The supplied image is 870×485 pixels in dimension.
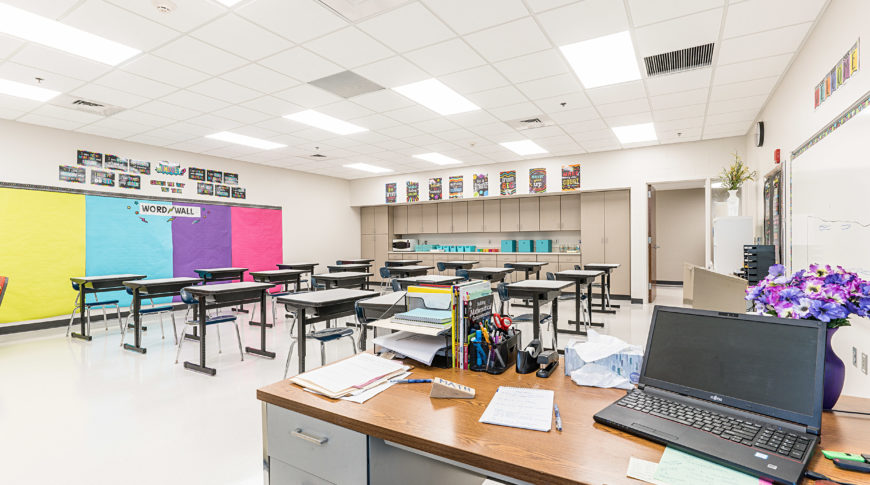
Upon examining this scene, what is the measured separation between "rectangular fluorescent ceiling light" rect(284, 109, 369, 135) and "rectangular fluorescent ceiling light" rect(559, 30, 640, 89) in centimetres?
342

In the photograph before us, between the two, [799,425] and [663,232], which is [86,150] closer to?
[799,425]

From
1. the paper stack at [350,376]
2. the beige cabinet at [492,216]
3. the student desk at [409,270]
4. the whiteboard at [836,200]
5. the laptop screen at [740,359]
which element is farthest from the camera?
the beige cabinet at [492,216]

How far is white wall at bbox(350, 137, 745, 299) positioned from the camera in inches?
290

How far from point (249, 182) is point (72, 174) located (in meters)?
3.06

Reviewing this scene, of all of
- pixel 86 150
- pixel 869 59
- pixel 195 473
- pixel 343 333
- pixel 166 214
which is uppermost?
pixel 86 150

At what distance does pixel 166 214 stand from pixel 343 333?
19.5 feet

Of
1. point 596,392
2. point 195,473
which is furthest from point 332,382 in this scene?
point 195,473

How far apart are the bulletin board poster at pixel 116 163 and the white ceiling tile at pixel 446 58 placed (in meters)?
5.95

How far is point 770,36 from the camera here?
12.0ft

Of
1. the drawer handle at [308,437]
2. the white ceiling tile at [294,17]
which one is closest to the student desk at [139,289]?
the white ceiling tile at [294,17]

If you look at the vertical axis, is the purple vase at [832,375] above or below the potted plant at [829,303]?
below

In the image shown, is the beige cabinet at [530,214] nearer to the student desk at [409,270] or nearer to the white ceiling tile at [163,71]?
the student desk at [409,270]

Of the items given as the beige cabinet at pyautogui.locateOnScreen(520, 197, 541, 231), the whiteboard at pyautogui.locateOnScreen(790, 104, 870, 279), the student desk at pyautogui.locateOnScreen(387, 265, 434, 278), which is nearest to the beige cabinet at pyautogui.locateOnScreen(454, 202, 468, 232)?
→ the beige cabinet at pyautogui.locateOnScreen(520, 197, 541, 231)

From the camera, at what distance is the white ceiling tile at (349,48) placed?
358 centimetres
